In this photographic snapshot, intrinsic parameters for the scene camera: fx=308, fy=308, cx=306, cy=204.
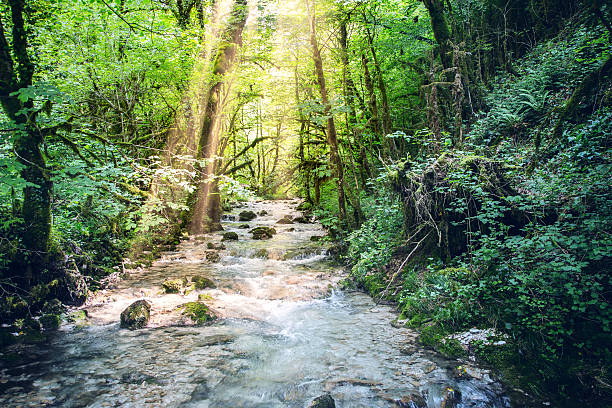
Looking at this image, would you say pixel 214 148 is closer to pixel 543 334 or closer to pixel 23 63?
pixel 23 63

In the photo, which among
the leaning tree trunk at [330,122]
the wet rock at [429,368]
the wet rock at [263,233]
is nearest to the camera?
the wet rock at [429,368]

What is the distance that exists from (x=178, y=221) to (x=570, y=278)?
14629 millimetres

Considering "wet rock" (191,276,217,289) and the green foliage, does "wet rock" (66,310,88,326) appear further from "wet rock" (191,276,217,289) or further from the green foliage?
the green foliage

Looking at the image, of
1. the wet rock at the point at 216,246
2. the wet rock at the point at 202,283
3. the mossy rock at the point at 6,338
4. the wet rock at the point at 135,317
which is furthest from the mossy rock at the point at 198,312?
the wet rock at the point at 216,246

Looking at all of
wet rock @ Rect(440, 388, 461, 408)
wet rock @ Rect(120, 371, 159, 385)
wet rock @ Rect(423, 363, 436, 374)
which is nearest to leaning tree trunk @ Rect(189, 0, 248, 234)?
wet rock @ Rect(120, 371, 159, 385)

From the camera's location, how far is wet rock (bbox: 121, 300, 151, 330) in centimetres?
606

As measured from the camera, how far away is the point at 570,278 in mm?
3844

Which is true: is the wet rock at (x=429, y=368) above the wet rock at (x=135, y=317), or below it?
below

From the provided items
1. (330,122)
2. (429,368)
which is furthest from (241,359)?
(330,122)

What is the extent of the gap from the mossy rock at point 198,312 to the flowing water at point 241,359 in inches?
7.2

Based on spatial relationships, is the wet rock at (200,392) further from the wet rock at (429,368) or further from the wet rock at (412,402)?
the wet rock at (429,368)

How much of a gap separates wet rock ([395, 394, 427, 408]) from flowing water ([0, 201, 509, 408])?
0.03 meters

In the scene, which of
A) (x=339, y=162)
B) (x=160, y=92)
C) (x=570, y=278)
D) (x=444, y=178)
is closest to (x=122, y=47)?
(x=160, y=92)

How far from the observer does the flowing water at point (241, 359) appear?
13.0 ft
